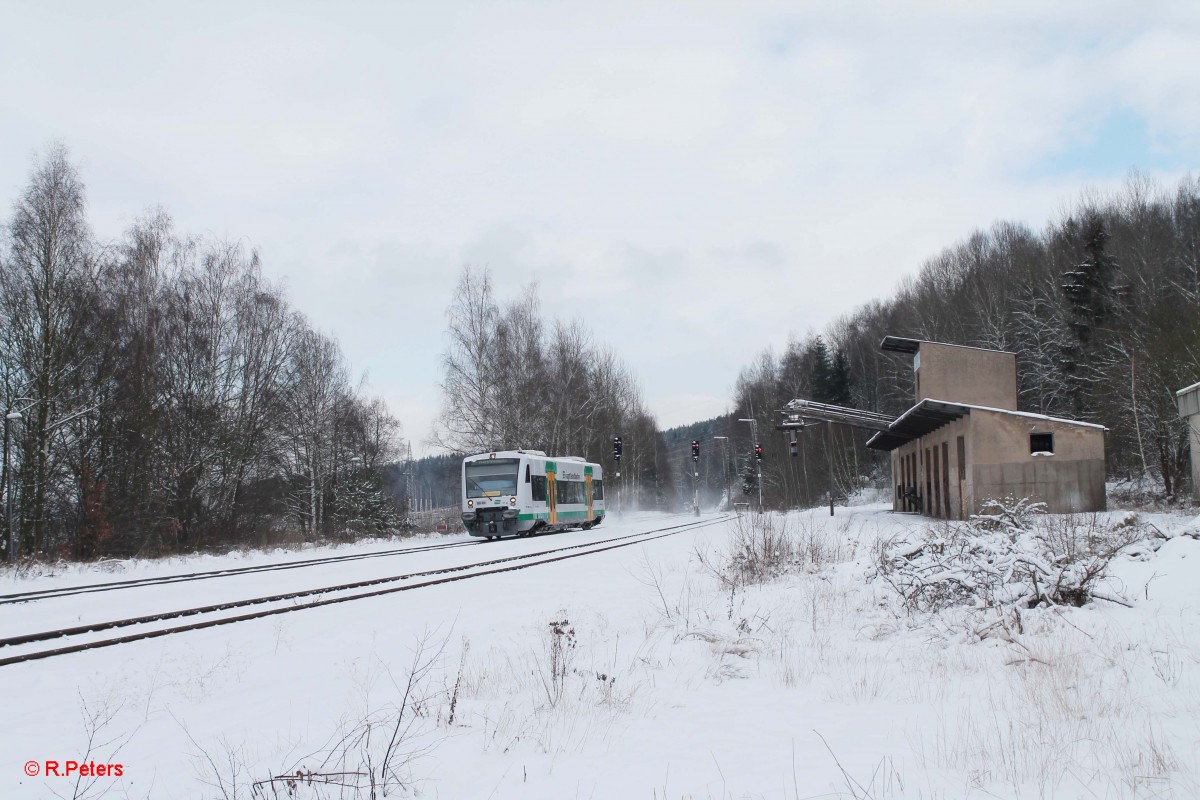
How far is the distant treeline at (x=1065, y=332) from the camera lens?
32031 millimetres

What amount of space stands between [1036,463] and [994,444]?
4.33 feet

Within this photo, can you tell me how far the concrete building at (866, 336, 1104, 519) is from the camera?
23688mm

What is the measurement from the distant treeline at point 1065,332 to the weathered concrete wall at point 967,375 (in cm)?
550

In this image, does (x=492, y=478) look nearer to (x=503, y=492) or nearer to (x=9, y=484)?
(x=503, y=492)

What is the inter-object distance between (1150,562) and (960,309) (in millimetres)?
54206

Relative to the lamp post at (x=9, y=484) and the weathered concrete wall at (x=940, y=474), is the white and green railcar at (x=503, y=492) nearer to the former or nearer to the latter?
the lamp post at (x=9, y=484)

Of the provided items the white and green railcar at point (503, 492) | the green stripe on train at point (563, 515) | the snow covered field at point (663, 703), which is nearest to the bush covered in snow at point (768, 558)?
the snow covered field at point (663, 703)

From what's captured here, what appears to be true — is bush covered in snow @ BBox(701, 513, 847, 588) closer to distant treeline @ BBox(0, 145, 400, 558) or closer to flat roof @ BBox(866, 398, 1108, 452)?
flat roof @ BBox(866, 398, 1108, 452)

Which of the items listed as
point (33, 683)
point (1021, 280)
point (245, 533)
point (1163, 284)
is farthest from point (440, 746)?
point (1021, 280)

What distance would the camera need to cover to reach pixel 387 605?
11227mm

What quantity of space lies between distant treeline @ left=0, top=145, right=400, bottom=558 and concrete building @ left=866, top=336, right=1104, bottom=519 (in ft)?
72.1

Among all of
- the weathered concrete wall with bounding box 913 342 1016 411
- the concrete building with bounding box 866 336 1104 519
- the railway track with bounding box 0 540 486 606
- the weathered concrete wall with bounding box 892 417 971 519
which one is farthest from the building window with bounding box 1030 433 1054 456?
the railway track with bounding box 0 540 486 606

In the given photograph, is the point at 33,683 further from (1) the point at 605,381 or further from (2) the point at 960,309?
(2) the point at 960,309

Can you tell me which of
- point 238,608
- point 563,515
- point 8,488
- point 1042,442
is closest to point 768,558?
point 238,608
